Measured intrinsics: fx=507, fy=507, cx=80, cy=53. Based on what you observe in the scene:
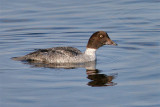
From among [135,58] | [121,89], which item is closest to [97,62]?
[135,58]

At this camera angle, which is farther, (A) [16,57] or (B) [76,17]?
(B) [76,17]

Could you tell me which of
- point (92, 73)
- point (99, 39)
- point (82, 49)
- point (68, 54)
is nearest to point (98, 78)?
point (92, 73)

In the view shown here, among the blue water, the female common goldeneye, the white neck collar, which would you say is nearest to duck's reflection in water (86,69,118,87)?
the blue water

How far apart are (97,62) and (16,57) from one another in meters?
2.63

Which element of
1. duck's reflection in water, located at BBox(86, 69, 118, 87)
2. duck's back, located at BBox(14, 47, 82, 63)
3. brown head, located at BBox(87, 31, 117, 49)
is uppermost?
brown head, located at BBox(87, 31, 117, 49)

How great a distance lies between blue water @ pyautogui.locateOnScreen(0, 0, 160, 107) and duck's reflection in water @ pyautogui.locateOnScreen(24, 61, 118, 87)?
0.03 meters

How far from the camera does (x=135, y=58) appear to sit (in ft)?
53.1

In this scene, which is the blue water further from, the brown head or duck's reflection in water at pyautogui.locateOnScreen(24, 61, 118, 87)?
the brown head

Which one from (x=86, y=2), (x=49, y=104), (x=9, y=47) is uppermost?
(x=86, y=2)

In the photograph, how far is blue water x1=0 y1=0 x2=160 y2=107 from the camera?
12141mm

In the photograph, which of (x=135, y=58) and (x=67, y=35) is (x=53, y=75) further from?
(x=67, y=35)

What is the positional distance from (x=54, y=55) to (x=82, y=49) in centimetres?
202

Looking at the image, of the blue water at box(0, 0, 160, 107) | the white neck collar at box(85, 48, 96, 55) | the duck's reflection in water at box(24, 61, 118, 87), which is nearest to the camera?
the blue water at box(0, 0, 160, 107)

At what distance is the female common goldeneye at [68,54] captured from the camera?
53.0 feet
